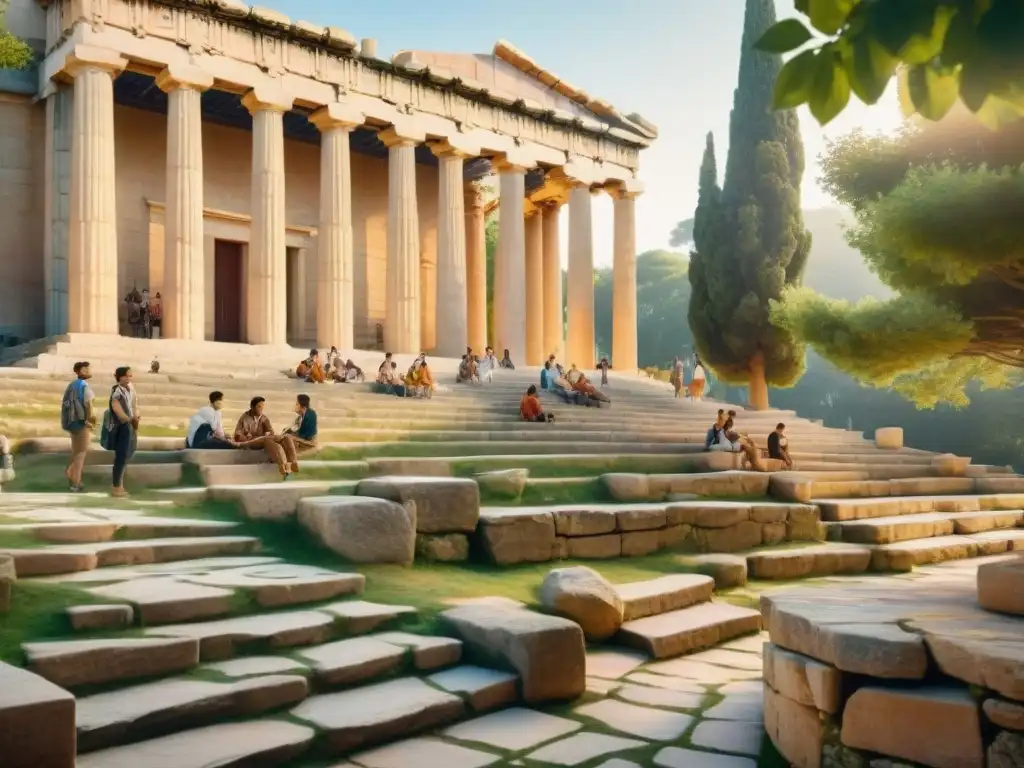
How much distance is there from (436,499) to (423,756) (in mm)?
3304

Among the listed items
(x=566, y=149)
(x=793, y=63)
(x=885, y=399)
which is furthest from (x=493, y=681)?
(x=885, y=399)

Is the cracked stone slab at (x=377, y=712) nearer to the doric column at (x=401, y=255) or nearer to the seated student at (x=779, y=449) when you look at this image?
the seated student at (x=779, y=449)

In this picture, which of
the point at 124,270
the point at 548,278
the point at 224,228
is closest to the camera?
the point at 124,270

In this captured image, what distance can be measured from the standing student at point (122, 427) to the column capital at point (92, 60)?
10.8m

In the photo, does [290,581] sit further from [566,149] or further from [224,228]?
[566,149]

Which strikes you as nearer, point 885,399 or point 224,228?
point 224,228

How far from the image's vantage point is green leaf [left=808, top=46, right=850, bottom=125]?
2.16m

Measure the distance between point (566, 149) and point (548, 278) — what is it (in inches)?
165

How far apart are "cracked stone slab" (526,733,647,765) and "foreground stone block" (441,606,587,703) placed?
490 millimetres

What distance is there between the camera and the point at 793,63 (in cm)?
220

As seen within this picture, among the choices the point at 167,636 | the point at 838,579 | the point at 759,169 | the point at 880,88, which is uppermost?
the point at 759,169

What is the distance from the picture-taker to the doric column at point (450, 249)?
22641 mm

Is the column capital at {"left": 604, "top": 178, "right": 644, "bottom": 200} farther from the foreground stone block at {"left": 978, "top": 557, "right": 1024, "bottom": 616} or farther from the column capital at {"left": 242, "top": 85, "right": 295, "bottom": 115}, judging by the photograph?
the foreground stone block at {"left": 978, "top": 557, "right": 1024, "bottom": 616}

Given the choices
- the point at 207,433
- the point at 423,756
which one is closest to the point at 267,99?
the point at 207,433
